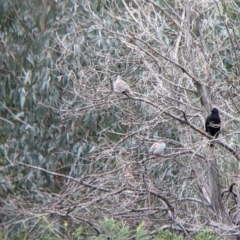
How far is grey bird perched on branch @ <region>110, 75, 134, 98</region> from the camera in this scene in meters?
7.66

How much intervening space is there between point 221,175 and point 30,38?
2.97m

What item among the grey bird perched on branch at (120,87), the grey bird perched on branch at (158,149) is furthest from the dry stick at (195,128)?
the grey bird perched on branch at (158,149)

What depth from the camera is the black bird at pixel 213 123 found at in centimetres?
775

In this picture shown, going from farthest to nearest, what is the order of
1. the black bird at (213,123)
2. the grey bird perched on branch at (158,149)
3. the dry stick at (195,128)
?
the grey bird perched on branch at (158,149) → the black bird at (213,123) → the dry stick at (195,128)

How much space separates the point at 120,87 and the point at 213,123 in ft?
2.63

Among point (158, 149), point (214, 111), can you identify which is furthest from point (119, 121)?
point (214, 111)

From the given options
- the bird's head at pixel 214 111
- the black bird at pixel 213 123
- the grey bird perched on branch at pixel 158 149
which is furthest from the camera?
the grey bird perched on branch at pixel 158 149

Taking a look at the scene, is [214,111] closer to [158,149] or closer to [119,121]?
[158,149]

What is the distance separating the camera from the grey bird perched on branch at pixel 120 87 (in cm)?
766

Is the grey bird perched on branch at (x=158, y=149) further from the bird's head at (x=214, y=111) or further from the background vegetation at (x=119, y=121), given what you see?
the bird's head at (x=214, y=111)

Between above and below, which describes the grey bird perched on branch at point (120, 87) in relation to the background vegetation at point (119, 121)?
above

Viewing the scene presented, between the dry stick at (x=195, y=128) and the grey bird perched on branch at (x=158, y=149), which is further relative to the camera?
the grey bird perched on branch at (x=158, y=149)

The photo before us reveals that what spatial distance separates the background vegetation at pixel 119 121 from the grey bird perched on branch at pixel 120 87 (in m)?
0.09

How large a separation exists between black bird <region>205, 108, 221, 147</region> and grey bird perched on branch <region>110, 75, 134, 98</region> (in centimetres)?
65
